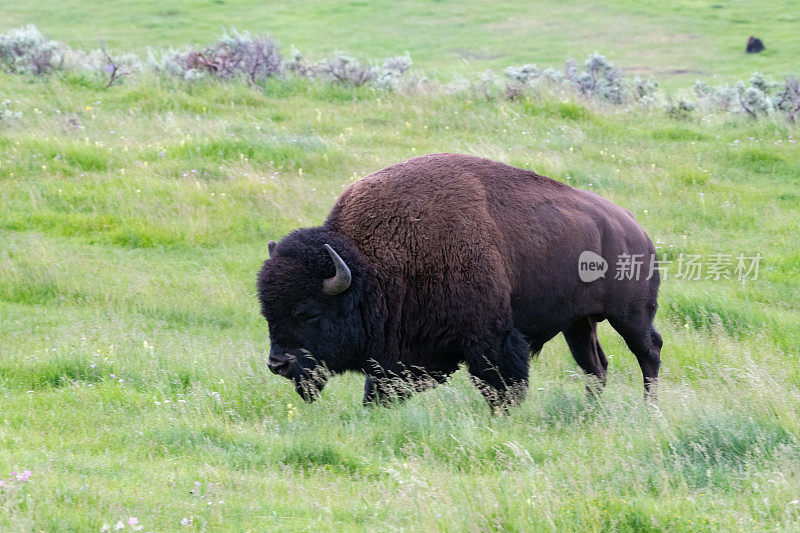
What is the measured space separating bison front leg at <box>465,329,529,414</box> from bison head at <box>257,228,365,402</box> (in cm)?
91

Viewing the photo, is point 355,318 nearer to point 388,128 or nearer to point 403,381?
point 403,381

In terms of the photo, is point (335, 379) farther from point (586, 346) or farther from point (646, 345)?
point (646, 345)

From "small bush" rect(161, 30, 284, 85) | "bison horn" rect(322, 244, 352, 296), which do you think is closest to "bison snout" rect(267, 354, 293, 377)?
"bison horn" rect(322, 244, 352, 296)

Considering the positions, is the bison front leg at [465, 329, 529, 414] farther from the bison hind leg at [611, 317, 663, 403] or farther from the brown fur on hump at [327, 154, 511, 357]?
the bison hind leg at [611, 317, 663, 403]

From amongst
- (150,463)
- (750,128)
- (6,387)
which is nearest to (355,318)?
(150,463)

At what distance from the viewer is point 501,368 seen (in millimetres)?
6652

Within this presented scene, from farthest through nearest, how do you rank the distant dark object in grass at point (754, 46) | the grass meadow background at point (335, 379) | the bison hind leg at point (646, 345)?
the distant dark object in grass at point (754, 46) → the bison hind leg at point (646, 345) → the grass meadow background at point (335, 379)

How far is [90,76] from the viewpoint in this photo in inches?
686

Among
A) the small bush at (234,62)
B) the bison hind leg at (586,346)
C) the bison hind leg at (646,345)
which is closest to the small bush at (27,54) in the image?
the small bush at (234,62)

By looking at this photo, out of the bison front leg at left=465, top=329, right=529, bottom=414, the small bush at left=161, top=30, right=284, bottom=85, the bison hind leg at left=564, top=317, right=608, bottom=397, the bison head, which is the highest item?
the small bush at left=161, top=30, right=284, bottom=85

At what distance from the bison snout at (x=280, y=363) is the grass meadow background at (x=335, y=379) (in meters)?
0.34

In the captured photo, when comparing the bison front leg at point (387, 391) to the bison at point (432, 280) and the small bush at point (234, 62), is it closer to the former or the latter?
the bison at point (432, 280)

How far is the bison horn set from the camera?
6.23 m

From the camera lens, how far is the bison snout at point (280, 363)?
6379mm
